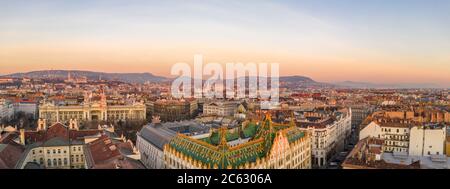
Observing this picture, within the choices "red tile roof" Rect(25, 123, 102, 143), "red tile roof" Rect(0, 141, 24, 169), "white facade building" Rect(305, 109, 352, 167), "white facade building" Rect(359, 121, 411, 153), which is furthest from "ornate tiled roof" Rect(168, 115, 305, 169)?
"white facade building" Rect(359, 121, 411, 153)

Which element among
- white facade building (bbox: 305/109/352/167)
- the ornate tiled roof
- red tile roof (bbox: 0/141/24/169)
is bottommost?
white facade building (bbox: 305/109/352/167)

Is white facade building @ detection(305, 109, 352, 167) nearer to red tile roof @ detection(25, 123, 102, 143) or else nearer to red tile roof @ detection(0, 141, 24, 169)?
red tile roof @ detection(25, 123, 102, 143)

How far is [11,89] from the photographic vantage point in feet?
310


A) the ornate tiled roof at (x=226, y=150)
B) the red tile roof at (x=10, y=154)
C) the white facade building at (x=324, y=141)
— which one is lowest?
the white facade building at (x=324, y=141)

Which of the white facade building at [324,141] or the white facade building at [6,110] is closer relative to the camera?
the white facade building at [324,141]

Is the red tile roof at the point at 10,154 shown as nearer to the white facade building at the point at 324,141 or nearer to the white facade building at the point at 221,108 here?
the white facade building at the point at 324,141

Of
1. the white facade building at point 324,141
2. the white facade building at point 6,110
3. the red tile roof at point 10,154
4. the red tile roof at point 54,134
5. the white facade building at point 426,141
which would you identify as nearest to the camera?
the red tile roof at point 10,154

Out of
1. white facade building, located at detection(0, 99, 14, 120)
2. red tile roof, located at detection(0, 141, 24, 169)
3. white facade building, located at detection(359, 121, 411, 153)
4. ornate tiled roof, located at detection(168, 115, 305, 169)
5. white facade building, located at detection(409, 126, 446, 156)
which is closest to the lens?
ornate tiled roof, located at detection(168, 115, 305, 169)

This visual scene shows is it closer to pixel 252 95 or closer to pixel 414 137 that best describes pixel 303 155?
pixel 414 137

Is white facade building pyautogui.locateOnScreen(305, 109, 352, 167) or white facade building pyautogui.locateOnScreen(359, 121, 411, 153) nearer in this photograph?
white facade building pyautogui.locateOnScreen(359, 121, 411, 153)

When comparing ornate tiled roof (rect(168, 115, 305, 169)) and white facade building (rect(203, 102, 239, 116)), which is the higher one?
ornate tiled roof (rect(168, 115, 305, 169))

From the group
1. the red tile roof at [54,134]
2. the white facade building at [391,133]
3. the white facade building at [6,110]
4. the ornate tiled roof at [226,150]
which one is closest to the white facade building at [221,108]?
the white facade building at [391,133]
